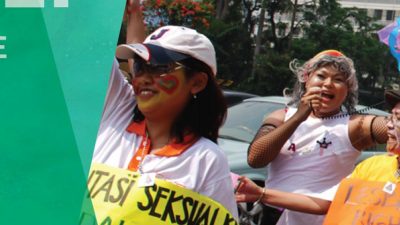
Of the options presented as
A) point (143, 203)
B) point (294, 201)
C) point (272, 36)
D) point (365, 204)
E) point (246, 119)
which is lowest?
point (272, 36)

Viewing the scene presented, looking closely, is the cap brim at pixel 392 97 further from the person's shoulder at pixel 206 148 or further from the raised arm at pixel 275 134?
the person's shoulder at pixel 206 148

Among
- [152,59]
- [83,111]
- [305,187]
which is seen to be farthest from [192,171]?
[305,187]

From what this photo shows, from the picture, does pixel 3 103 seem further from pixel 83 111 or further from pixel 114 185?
pixel 114 185

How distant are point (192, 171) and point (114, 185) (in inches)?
8.4

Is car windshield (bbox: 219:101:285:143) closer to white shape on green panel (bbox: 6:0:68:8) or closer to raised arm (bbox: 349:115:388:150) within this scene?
raised arm (bbox: 349:115:388:150)

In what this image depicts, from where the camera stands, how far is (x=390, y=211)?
2238 mm

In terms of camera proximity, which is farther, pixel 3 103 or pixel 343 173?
pixel 343 173

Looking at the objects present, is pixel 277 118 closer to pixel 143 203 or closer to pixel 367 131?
pixel 367 131

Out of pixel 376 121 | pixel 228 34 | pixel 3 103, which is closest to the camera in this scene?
pixel 3 103

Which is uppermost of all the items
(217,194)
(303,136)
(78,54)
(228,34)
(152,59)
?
(78,54)

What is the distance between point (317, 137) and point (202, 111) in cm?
91

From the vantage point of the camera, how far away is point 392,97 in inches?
96.3

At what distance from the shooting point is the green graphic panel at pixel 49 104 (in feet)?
3.92

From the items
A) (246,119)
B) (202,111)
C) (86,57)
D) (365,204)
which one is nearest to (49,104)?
(86,57)
